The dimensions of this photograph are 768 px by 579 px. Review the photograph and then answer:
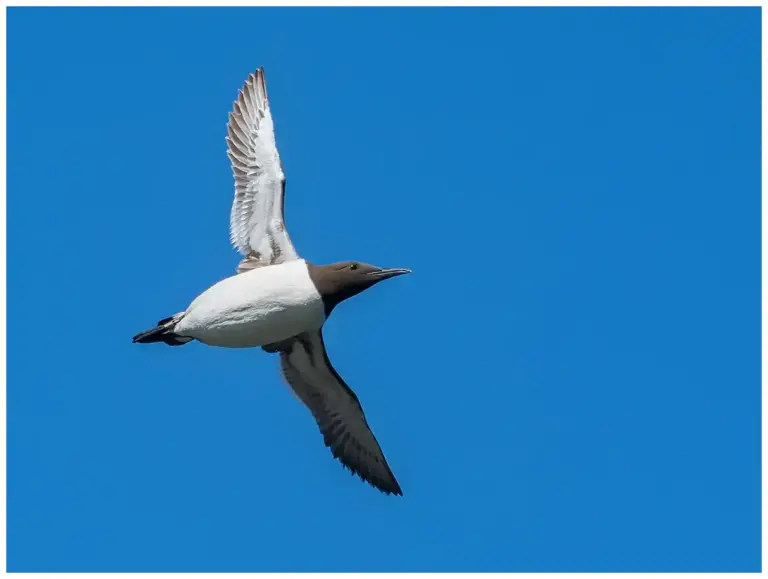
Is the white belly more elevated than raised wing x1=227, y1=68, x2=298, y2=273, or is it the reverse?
raised wing x1=227, y1=68, x2=298, y2=273

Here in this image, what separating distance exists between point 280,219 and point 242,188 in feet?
2.33

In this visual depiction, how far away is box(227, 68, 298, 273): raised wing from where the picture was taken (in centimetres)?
1941

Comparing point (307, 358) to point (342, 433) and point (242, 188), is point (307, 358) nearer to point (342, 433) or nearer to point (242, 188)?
point (342, 433)

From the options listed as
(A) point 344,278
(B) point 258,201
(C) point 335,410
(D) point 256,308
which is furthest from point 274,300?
(C) point 335,410

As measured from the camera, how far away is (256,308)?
18484mm

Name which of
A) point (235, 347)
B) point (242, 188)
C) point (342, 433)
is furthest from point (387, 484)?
point (242, 188)

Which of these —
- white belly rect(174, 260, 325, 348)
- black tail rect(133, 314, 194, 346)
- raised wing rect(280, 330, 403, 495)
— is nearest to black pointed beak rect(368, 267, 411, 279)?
white belly rect(174, 260, 325, 348)

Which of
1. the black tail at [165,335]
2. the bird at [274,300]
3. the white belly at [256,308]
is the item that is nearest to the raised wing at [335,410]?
the bird at [274,300]

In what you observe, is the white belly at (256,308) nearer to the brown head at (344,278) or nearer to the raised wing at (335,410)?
the brown head at (344,278)

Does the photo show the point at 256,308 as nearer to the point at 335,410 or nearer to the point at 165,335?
the point at 165,335

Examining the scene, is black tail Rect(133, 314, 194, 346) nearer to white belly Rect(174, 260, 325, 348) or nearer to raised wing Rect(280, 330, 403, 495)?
white belly Rect(174, 260, 325, 348)

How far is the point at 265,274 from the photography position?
18.8 meters

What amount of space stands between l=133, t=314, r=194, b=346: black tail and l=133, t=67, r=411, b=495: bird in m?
0.01

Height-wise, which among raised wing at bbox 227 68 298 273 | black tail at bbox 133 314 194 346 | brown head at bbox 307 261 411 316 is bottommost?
black tail at bbox 133 314 194 346
